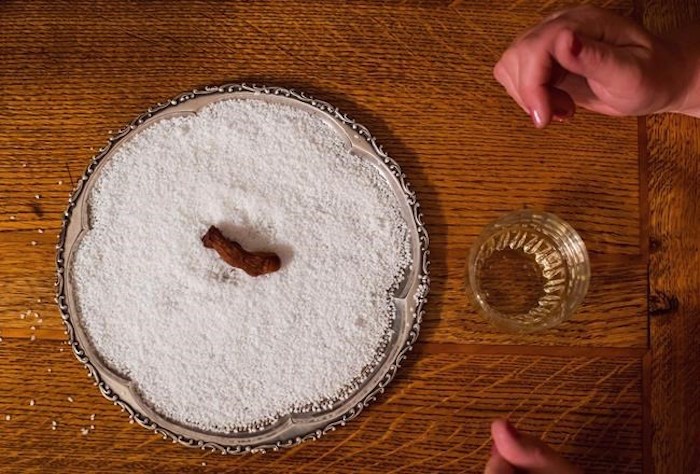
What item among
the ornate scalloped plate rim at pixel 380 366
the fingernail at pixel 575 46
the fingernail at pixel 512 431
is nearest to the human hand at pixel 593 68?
the fingernail at pixel 575 46

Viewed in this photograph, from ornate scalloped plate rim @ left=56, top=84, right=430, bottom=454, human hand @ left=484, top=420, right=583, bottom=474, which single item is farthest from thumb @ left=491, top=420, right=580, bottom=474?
ornate scalloped plate rim @ left=56, top=84, right=430, bottom=454

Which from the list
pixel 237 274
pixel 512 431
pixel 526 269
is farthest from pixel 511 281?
pixel 237 274

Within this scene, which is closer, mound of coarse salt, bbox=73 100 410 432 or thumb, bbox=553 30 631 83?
thumb, bbox=553 30 631 83

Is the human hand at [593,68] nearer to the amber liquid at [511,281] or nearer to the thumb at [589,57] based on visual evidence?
the thumb at [589,57]

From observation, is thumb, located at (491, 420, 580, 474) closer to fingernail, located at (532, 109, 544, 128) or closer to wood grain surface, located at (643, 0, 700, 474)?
wood grain surface, located at (643, 0, 700, 474)

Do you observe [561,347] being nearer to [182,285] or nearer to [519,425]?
[519,425]

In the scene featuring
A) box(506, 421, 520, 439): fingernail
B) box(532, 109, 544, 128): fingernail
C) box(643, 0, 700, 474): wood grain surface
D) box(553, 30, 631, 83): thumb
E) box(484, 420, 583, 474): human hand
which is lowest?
box(484, 420, 583, 474): human hand

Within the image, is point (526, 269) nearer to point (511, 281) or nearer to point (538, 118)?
point (511, 281)
